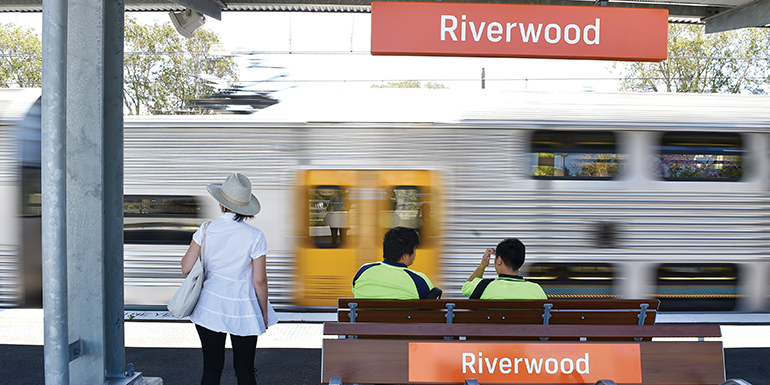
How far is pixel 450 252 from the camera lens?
6.06 meters

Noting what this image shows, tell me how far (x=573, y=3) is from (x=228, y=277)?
526 centimetres

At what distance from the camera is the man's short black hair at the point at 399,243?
11.4 ft

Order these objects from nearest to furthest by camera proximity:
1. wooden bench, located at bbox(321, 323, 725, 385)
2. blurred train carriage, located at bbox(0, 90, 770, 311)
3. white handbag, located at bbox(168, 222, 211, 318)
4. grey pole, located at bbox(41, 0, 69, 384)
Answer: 1. grey pole, located at bbox(41, 0, 69, 384)
2. wooden bench, located at bbox(321, 323, 725, 385)
3. white handbag, located at bbox(168, 222, 211, 318)
4. blurred train carriage, located at bbox(0, 90, 770, 311)

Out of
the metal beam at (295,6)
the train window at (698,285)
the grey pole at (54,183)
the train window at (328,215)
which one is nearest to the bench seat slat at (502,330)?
the grey pole at (54,183)

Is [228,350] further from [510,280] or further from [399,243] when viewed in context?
[510,280]

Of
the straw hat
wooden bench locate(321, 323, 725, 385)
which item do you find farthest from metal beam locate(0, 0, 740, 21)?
wooden bench locate(321, 323, 725, 385)

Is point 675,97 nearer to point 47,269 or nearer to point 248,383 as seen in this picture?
point 248,383

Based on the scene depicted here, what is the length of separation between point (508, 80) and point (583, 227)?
12066mm

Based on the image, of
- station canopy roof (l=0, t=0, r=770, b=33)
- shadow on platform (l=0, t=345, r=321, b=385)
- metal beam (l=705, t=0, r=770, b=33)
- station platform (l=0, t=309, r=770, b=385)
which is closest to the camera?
shadow on platform (l=0, t=345, r=321, b=385)

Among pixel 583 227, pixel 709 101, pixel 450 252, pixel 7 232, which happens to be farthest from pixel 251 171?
pixel 709 101

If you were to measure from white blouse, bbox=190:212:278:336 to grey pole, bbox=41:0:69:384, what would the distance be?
71 centimetres

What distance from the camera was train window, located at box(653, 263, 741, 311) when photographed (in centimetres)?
615

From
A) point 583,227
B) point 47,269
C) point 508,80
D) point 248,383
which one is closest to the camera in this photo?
point 47,269

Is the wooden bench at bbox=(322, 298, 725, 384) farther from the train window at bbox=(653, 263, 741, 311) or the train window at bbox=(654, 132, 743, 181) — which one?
the train window at bbox=(654, 132, 743, 181)
